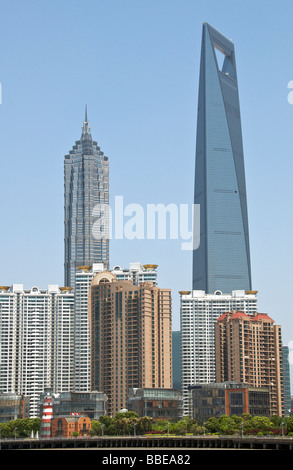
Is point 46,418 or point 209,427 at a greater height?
point 46,418

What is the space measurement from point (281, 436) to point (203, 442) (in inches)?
626

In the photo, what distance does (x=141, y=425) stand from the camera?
196000mm

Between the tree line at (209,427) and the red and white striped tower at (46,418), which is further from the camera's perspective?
the red and white striped tower at (46,418)

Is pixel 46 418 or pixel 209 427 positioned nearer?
pixel 209 427

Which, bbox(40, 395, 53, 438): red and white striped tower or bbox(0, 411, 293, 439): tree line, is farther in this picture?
bbox(40, 395, 53, 438): red and white striped tower
